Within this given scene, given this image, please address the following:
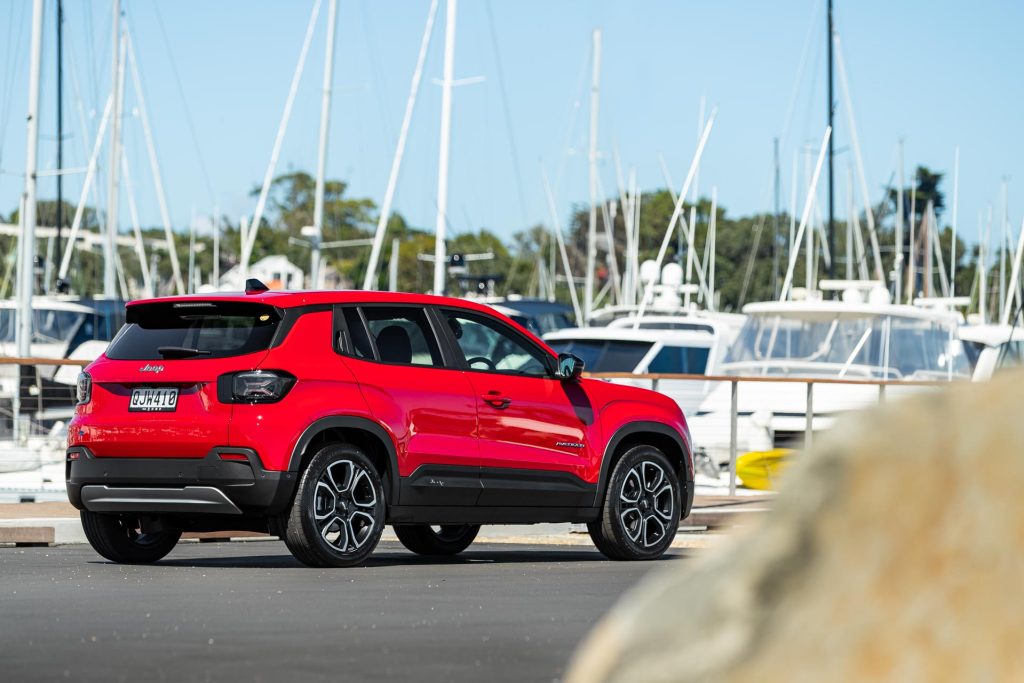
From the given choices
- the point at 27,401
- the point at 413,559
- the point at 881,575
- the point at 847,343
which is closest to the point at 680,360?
the point at 847,343

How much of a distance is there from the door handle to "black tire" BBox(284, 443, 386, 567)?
95 cm

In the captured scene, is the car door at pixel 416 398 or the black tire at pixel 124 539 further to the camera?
the black tire at pixel 124 539

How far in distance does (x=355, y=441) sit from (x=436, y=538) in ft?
7.01

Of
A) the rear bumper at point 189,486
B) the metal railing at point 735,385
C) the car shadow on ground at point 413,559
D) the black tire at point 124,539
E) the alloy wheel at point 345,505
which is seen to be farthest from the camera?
the metal railing at point 735,385

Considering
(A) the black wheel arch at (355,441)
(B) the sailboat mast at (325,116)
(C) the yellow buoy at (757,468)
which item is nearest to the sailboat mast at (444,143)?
(B) the sailboat mast at (325,116)

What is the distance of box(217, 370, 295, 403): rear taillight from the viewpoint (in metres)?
10.7

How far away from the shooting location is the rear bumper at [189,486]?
1062 centimetres

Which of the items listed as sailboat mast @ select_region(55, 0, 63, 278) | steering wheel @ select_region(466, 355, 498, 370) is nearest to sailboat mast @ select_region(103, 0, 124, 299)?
sailboat mast @ select_region(55, 0, 63, 278)

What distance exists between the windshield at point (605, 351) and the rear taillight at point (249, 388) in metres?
21.4

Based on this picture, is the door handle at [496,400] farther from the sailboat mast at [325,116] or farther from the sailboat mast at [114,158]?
the sailboat mast at [114,158]

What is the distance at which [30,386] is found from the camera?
62.4 feet

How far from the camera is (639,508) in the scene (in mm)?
12562

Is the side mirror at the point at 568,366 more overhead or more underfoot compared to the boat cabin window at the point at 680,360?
more overhead

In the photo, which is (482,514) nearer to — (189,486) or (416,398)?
(416,398)
